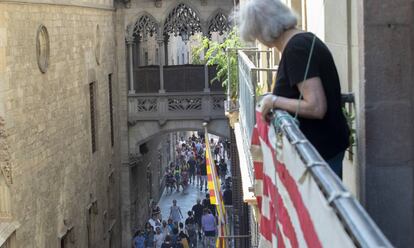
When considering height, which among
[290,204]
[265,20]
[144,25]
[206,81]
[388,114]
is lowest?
[290,204]

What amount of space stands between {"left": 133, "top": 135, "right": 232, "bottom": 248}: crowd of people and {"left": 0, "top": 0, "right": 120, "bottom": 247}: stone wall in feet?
4.59

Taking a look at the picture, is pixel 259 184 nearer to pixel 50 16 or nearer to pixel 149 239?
pixel 50 16

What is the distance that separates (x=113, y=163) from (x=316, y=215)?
21.4 metres

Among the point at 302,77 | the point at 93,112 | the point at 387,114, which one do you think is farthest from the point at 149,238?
the point at 302,77

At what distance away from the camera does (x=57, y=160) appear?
16.0 m

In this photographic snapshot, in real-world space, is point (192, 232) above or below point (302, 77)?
below

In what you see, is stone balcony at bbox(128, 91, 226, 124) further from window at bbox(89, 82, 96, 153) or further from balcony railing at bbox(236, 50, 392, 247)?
balcony railing at bbox(236, 50, 392, 247)

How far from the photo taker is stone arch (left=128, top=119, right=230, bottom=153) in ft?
79.5

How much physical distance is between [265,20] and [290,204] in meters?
0.92

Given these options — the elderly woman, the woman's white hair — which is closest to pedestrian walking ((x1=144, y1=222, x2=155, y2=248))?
the elderly woman

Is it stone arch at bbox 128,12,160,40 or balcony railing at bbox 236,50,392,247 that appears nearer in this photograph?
balcony railing at bbox 236,50,392,247

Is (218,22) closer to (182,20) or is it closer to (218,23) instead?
(218,23)

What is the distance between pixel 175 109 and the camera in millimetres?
24375

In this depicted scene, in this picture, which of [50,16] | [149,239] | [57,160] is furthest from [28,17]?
[149,239]
